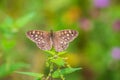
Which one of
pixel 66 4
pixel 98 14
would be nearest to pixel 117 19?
pixel 98 14

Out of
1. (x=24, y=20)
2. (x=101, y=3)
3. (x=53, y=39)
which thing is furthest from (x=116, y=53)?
(x=53, y=39)

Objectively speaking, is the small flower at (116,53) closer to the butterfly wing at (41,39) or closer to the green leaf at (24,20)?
the green leaf at (24,20)

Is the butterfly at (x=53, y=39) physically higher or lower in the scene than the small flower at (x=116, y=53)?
higher

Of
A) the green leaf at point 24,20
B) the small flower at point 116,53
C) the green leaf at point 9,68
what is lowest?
the small flower at point 116,53

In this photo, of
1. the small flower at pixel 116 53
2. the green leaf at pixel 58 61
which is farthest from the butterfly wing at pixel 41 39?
the small flower at pixel 116 53

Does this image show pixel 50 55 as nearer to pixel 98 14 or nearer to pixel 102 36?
pixel 102 36

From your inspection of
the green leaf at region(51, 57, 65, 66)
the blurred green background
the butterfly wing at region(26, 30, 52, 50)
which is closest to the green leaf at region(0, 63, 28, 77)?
A: the butterfly wing at region(26, 30, 52, 50)
